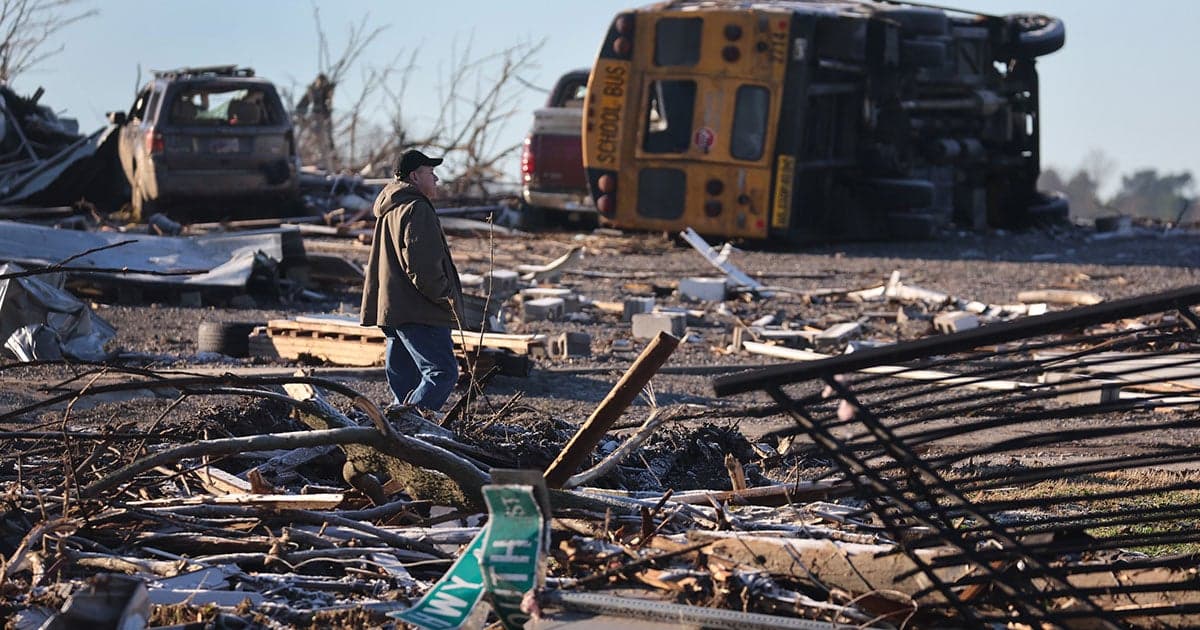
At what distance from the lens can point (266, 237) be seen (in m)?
14.9

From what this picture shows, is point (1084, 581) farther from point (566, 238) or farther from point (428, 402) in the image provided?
point (566, 238)

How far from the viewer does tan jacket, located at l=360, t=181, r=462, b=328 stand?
8047mm

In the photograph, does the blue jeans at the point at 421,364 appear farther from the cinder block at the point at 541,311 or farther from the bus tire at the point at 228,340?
the cinder block at the point at 541,311

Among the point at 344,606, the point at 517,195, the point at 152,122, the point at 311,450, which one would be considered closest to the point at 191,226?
the point at 152,122

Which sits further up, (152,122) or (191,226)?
(152,122)

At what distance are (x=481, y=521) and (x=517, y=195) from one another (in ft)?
70.8

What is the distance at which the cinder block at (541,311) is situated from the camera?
13.4 meters

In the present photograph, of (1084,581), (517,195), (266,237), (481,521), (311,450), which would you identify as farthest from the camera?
(517,195)

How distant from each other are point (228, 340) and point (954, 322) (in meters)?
5.73

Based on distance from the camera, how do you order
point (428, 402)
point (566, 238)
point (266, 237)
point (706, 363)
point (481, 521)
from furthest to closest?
point (566, 238)
point (266, 237)
point (706, 363)
point (428, 402)
point (481, 521)

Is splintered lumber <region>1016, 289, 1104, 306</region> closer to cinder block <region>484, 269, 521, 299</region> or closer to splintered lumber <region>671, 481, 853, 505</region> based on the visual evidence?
cinder block <region>484, 269, 521, 299</region>

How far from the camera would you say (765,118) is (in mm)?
18500

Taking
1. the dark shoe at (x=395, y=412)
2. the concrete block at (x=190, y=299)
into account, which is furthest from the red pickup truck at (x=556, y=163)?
the dark shoe at (x=395, y=412)

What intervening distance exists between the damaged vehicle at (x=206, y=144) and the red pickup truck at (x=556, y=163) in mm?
3204
